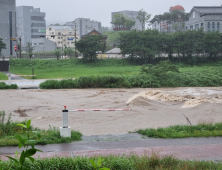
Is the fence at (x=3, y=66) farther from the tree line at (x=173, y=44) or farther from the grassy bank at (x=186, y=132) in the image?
the grassy bank at (x=186, y=132)

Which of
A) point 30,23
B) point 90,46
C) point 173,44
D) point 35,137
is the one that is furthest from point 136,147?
point 30,23

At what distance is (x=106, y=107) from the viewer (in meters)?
19.2

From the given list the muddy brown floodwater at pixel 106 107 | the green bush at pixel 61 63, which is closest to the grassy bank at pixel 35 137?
the muddy brown floodwater at pixel 106 107

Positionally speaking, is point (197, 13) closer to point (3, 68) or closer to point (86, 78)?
point (3, 68)

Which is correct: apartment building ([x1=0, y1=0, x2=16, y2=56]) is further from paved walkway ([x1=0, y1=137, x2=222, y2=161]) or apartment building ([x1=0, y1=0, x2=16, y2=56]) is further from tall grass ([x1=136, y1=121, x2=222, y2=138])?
paved walkway ([x1=0, y1=137, x2=222, y2=161])

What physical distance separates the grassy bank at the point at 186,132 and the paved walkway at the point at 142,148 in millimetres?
340

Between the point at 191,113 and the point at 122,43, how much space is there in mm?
48726

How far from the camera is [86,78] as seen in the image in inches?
1144

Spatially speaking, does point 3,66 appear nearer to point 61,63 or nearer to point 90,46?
point 61,63

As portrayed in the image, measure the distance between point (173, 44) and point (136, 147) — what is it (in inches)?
2156

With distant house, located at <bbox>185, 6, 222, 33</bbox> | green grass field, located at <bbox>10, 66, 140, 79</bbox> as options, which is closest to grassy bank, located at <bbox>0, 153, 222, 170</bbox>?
green grass field, located at <bbox>10, 66, 140, 79</bbox>

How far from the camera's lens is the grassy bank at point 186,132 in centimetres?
992

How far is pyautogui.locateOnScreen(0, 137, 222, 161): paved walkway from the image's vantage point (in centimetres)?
779

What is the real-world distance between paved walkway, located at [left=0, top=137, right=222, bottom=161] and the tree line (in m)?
51.8
